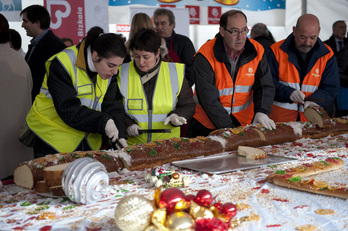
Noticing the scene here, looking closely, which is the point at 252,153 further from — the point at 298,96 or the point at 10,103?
the point at 10,103

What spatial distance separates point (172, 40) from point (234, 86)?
54.7 inches

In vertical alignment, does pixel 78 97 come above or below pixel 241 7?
below

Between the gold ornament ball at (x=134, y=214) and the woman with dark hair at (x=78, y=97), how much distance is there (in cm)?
141

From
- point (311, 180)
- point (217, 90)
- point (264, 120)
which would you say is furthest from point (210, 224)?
point (217, 90)

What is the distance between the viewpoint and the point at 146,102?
9.85 feet

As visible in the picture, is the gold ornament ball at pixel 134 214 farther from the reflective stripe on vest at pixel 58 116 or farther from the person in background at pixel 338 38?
the person in background at pixel 338 38

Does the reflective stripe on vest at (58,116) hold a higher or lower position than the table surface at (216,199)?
higher

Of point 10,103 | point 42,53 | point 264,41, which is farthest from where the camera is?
point 264,41

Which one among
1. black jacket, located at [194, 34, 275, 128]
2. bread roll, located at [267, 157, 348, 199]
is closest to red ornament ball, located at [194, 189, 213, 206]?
bread roll, located at [267, 157, 348, 199]

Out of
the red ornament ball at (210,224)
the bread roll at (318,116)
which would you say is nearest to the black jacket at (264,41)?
the bread roll at (318,116)

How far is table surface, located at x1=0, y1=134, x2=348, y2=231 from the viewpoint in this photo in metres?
1.44

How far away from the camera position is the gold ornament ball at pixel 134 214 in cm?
125

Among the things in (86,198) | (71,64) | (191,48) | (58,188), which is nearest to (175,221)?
(86,198)

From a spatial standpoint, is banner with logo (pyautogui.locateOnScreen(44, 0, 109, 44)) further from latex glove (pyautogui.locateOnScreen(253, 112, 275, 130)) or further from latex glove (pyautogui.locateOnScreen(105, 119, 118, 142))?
latex glove (pyautogui.locateOnScreen(105, 119, 118, 142))
